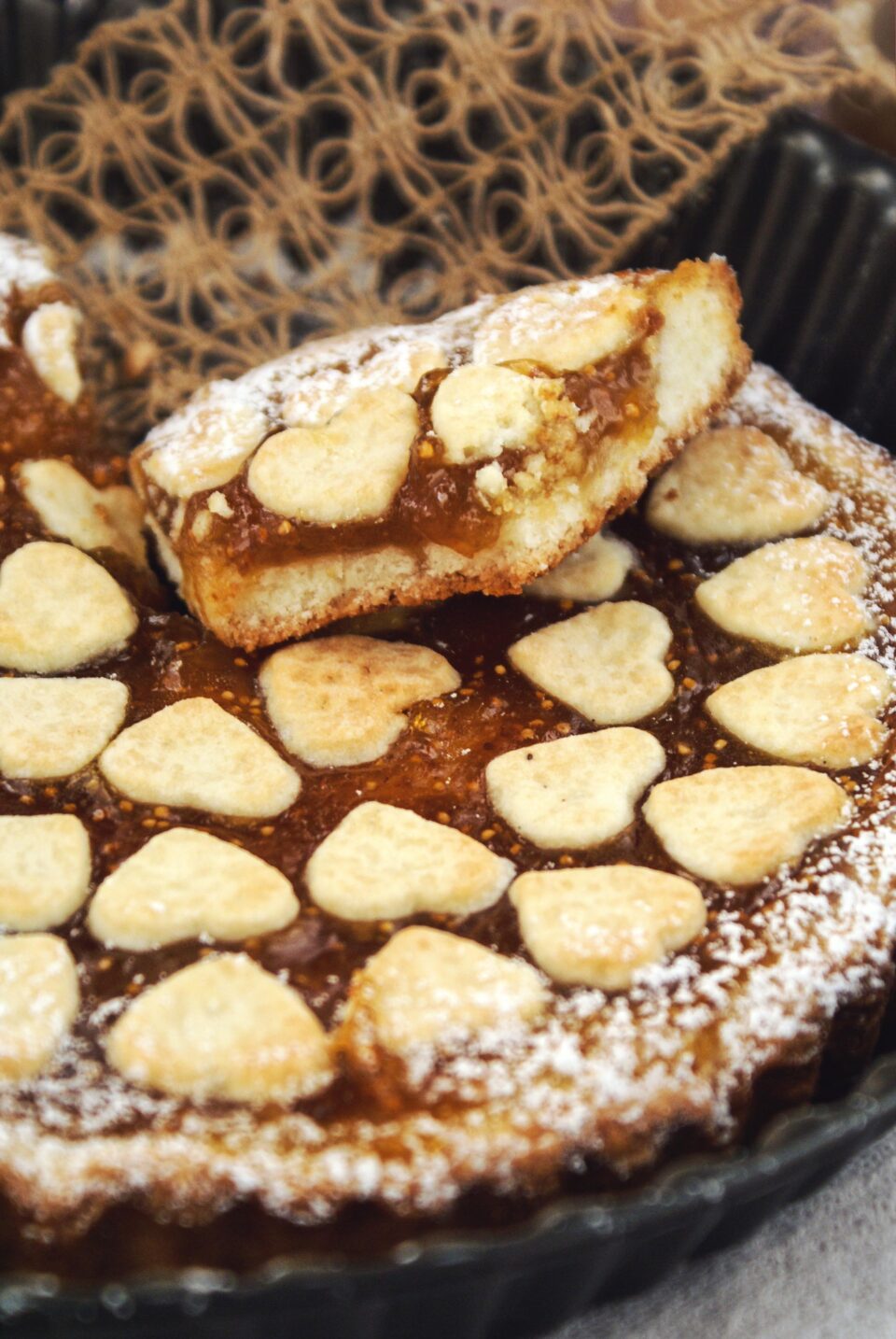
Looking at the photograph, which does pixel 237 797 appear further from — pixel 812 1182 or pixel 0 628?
pixel 812 1182

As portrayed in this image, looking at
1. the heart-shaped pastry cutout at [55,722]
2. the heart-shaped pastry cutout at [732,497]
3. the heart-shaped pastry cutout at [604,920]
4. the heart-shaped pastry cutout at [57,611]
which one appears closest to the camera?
the heart-shaped pastry cutout at [604,920]

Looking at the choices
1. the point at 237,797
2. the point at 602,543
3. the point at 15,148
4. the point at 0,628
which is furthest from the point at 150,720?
the point at 15,148

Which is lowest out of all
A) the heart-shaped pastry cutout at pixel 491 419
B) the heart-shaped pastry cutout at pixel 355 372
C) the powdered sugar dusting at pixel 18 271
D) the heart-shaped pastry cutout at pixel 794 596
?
the powdered sugar dusting at pixel 18 271

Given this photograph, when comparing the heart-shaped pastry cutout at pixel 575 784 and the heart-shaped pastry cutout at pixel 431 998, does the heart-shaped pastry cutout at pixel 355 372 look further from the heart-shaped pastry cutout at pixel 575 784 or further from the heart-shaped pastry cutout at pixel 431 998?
the heart-shaped pastry cutout at pixel 431 998

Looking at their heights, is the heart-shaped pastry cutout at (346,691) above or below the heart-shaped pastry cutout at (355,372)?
below

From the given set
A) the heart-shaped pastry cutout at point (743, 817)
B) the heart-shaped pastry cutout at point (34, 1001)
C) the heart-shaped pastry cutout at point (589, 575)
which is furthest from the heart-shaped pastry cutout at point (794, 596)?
the heart-shaped pastry cutout at point (34, 1001)

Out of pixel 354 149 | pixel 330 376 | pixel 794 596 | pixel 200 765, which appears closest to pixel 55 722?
pixel 200 765

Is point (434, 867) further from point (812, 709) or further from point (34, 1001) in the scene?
point (812, 709)
